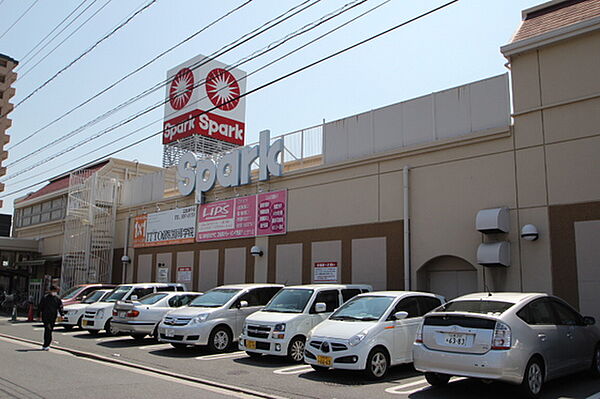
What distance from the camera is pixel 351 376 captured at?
9.98m

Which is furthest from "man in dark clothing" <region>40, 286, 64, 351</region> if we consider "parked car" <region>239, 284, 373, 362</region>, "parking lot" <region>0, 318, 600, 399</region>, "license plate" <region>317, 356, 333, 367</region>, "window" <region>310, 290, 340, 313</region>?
"license plate" <region>317, 356, 333, 367</region>

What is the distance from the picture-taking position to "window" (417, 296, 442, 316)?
36.5 ft

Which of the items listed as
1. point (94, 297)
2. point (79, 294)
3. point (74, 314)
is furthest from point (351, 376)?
point (79, 294)

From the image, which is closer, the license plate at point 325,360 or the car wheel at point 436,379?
the car wheel at point 436,379

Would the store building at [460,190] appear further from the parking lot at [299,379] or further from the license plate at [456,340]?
the license plate at [456,340]

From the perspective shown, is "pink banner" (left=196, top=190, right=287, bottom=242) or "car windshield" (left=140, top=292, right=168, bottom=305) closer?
"car windshield" (left=140, top=292, right=168, bottom=305)

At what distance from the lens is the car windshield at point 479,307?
8.22m

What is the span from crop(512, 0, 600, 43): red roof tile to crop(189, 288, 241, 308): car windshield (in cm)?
970

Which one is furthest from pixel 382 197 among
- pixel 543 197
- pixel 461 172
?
pixel 543 197

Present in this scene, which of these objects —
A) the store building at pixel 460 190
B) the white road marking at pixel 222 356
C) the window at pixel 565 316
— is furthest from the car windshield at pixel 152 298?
the window at pixel 565 316

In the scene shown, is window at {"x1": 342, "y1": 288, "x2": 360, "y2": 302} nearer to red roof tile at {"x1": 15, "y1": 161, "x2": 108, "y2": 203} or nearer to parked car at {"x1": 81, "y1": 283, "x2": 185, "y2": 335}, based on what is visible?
parked car at {"x1": 81, "y1": 283, "x2": 185, "y2": 335}

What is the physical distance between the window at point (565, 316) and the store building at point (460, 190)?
3006 millimetres

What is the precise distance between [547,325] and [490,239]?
527 centimetres

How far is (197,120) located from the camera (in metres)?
31.0
